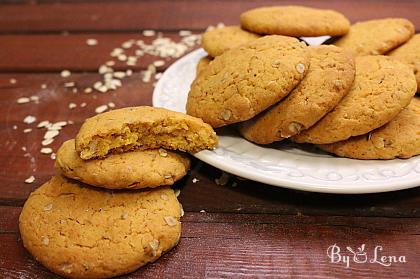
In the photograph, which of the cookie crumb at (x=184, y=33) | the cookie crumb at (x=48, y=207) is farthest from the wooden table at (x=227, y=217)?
Answer: the cookie crumb at (x=184, y=33)

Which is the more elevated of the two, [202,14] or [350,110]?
[350,110]

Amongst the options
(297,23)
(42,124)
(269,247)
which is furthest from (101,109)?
A: (269,247)

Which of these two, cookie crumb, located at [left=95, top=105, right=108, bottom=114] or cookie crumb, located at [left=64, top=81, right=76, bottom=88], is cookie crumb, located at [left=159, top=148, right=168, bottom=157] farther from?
cookie crumb, located at [left=64, top=81, right=76, bottom=88]

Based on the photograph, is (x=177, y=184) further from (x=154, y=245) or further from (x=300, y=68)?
(x=300, y=68)

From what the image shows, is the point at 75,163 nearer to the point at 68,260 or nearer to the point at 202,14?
the point at 68,260

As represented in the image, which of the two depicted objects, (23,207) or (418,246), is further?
(23,207)

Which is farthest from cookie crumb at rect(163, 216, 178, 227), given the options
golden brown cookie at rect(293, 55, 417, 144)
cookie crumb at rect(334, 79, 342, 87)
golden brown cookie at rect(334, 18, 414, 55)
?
golden brown cookie at rect(334, 18, 414, 55)

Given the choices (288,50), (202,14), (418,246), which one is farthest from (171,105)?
(202,14)

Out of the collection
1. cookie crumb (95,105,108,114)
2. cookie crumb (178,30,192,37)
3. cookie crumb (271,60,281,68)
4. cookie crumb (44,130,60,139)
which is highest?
cookie crumb (271,60,281,68)
